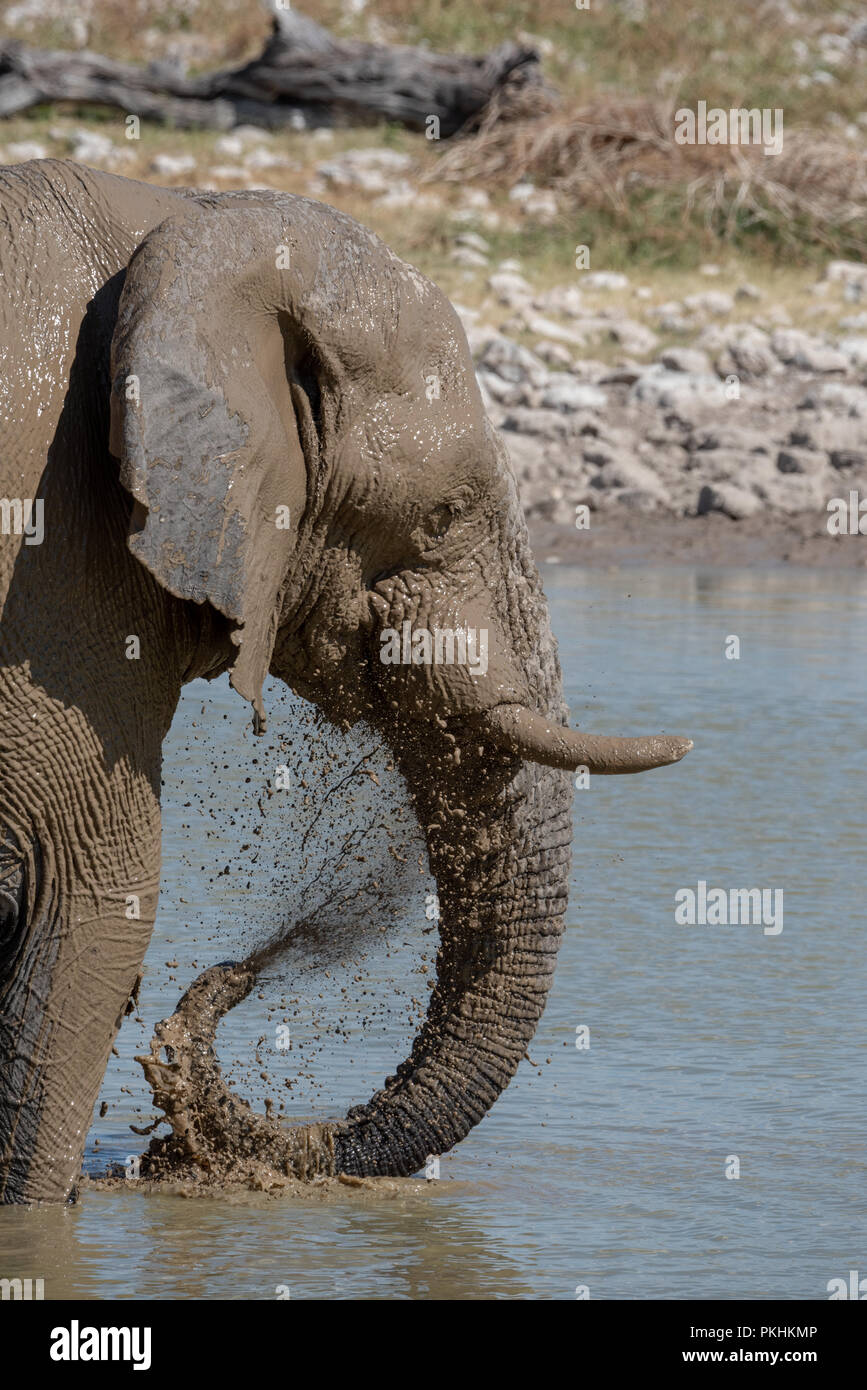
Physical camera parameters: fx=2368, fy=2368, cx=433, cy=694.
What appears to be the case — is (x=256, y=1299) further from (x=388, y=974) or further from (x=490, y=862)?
(x=388, y=974)

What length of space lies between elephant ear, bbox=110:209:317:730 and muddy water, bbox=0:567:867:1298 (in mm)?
838

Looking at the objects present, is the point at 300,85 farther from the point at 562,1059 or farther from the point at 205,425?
the point at 205,425

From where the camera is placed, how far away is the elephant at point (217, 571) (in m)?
4.50

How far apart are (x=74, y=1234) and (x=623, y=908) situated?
3375mm

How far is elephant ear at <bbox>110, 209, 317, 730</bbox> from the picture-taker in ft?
14.3

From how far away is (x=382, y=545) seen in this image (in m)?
4.95

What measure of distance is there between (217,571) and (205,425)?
0.93 feet

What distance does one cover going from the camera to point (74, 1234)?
5.27 metres

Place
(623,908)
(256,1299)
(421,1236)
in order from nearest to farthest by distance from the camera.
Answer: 1. (256,1299)
2. (421,1236)
3. (623,908)

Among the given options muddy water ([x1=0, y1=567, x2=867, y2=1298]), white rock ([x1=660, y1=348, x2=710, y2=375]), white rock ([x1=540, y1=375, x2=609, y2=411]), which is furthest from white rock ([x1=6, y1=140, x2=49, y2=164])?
muddy water ([x1=0, y1=567, x2=867, y2=1298])

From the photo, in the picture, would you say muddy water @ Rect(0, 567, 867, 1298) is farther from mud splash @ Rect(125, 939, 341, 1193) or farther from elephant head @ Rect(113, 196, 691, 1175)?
elephant head @ Rect(113, 196, 691, 1175)

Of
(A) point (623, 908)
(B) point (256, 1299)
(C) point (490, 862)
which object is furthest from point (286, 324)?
(A) point (623, 908)

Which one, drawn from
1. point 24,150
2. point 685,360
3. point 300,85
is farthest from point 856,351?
point 24,150
